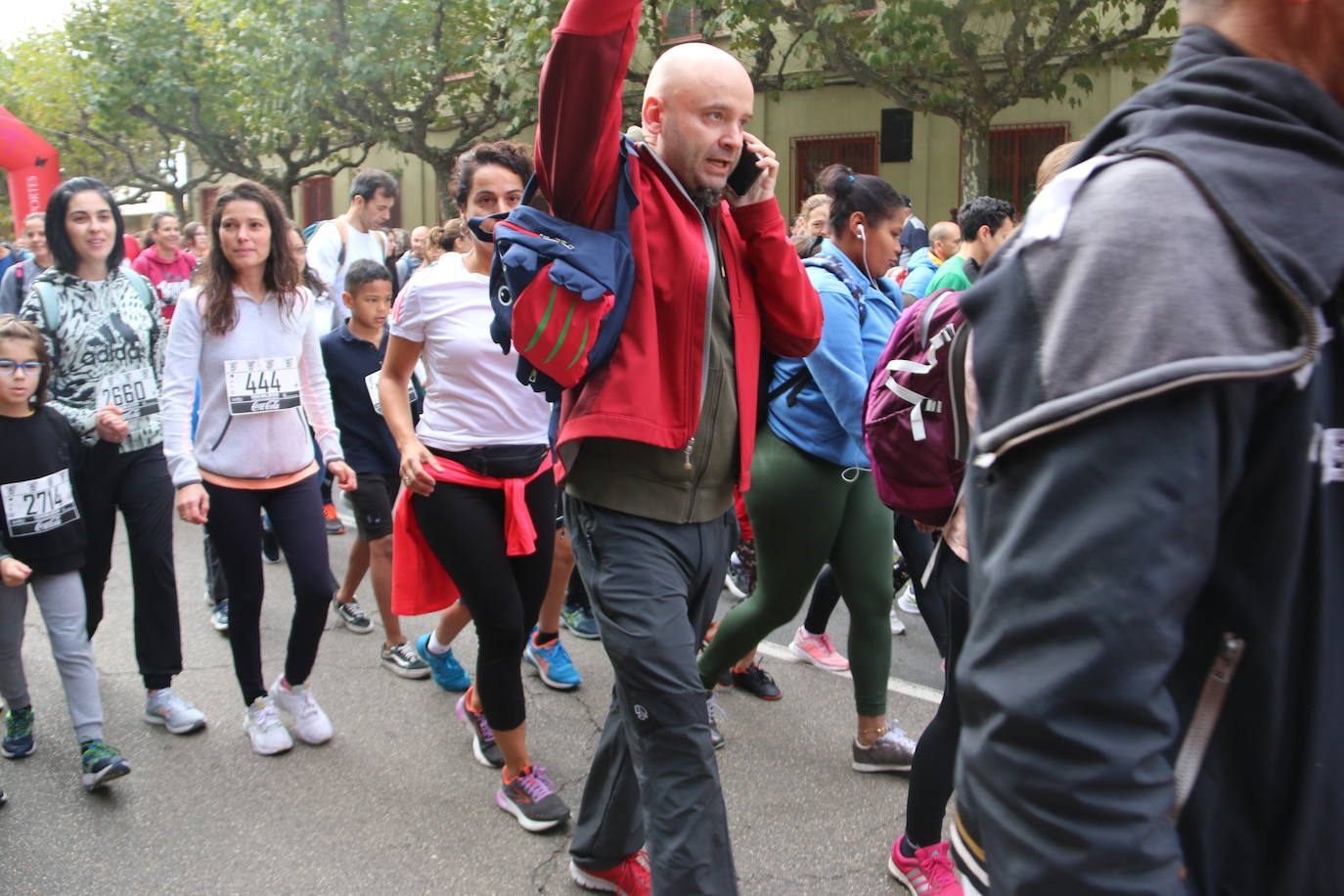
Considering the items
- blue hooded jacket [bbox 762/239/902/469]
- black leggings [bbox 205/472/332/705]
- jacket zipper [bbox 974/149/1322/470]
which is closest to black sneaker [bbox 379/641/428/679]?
black leggings [bbox 205/472/332/705]

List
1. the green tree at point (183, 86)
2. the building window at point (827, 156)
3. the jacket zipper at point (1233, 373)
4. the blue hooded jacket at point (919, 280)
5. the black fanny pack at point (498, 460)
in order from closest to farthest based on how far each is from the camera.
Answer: the jacket zipper at point (1233, 373)
the black fanny pack at point (498, 460)
the blue hooded jacket at point (919, 280)
the building window at point (827, 156)
the green tree at point (183, 86)

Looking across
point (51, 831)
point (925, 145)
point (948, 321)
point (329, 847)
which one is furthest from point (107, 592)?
point (925, 145)

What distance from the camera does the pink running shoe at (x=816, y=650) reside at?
196 inches

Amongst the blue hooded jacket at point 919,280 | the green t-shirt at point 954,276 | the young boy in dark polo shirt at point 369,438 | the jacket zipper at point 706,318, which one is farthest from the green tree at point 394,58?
the jacket zipper at point 706,318

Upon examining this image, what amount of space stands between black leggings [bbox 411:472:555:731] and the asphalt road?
1.47 feet

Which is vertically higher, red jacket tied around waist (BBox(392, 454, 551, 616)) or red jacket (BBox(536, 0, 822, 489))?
red jacket (BBox(536, 0, 822, 489))

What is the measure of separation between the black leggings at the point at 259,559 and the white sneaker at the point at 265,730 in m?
0.05

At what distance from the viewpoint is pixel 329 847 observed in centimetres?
341

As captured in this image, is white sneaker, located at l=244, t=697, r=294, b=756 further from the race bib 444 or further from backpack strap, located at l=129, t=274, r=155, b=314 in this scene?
backpack strap, located at l=129, t=274, r=155, b=314

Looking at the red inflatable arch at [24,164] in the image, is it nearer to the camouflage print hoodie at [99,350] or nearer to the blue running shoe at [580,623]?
the camouflage print hoodie at [99,350]

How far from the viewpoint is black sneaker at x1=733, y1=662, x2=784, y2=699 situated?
4.61 meters

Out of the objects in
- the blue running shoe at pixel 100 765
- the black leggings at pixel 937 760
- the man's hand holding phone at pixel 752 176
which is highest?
the man's hand holding phone at pixel 752 176

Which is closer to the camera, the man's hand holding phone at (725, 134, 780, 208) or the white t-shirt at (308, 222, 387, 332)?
the man's hand holding phone at (725, 134, 780, 208)

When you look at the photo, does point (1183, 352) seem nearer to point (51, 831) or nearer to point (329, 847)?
point (329, 847)
